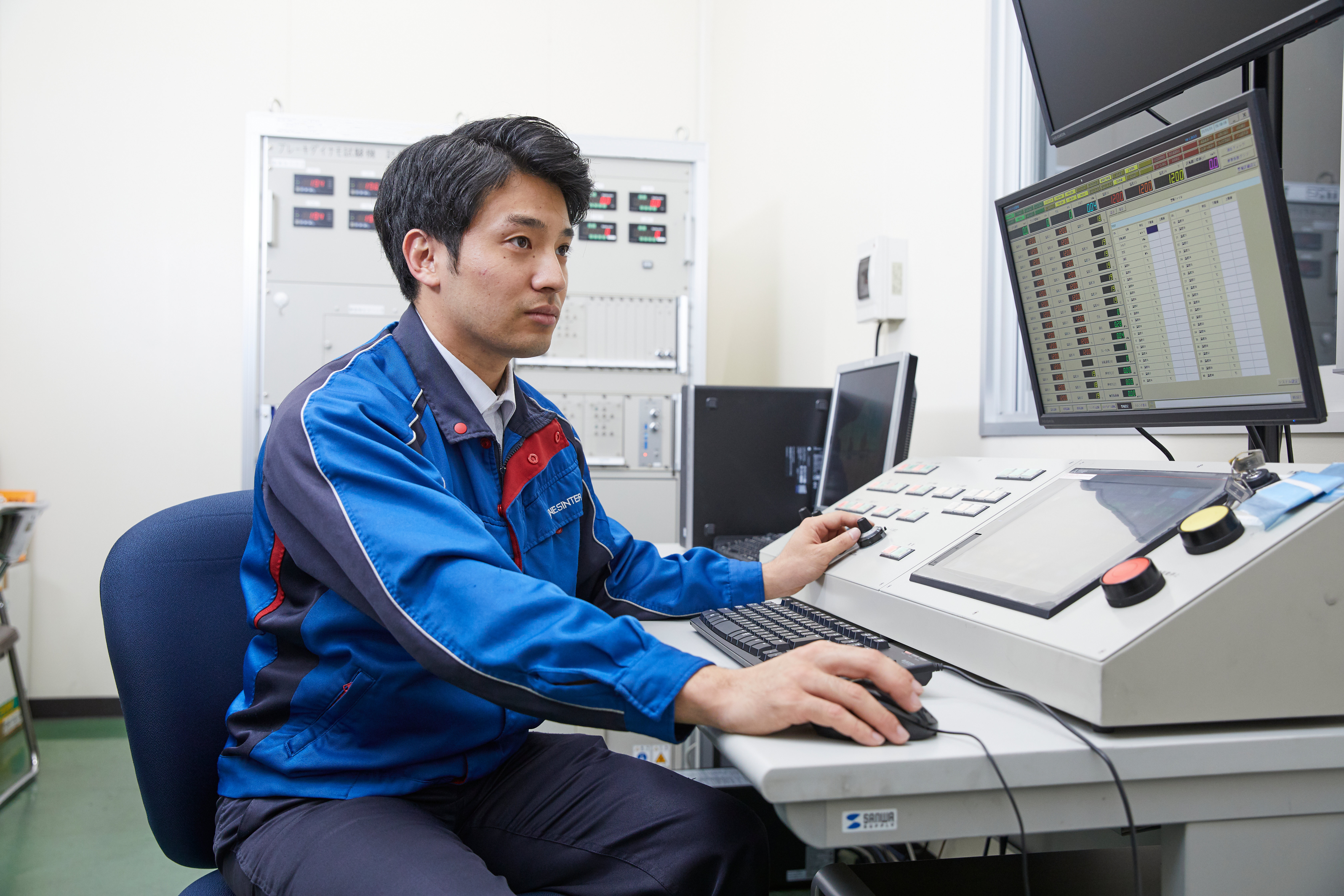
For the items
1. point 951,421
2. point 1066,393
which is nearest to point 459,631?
point 1066,393

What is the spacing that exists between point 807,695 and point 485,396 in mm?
605

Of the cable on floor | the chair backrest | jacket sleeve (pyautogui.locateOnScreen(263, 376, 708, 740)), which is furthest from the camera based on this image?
the cable on floor

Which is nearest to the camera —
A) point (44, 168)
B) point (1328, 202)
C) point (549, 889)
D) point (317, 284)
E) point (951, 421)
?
point (549, 889)

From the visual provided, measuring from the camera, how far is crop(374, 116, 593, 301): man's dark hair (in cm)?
107

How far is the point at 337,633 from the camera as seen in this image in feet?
2.88

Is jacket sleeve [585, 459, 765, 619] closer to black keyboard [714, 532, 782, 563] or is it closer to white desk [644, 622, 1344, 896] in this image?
black keyboard [714, 532, 782, 563]

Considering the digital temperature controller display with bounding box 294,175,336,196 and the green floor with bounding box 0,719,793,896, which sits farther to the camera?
the digital temperature controller display with bounding box 294,175,336,196

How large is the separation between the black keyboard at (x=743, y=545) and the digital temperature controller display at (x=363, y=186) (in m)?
1.62

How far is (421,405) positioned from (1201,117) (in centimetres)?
85

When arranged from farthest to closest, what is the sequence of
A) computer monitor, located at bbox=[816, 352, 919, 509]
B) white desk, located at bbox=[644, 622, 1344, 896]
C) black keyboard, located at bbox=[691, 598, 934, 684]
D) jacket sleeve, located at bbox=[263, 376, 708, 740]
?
computer monitor, located at bbox=[816, 352, 919, 509], black keyboard, located at bbox=[691, 598, 934, 684], jacket sleeve, located at bbox=[263, 376, 708, 740], white desk, located at bbox=[644, 622, 1344, 896]

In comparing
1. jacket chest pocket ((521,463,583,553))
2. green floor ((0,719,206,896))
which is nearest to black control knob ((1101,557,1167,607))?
jacket chest pocket ((521,463,583,553))

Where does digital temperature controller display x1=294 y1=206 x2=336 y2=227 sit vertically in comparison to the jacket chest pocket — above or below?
above

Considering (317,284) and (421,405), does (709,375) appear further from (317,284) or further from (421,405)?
(421,405)

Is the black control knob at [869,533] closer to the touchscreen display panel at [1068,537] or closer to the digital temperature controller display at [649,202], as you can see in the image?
the touchscreen display panel at [1068,537]
